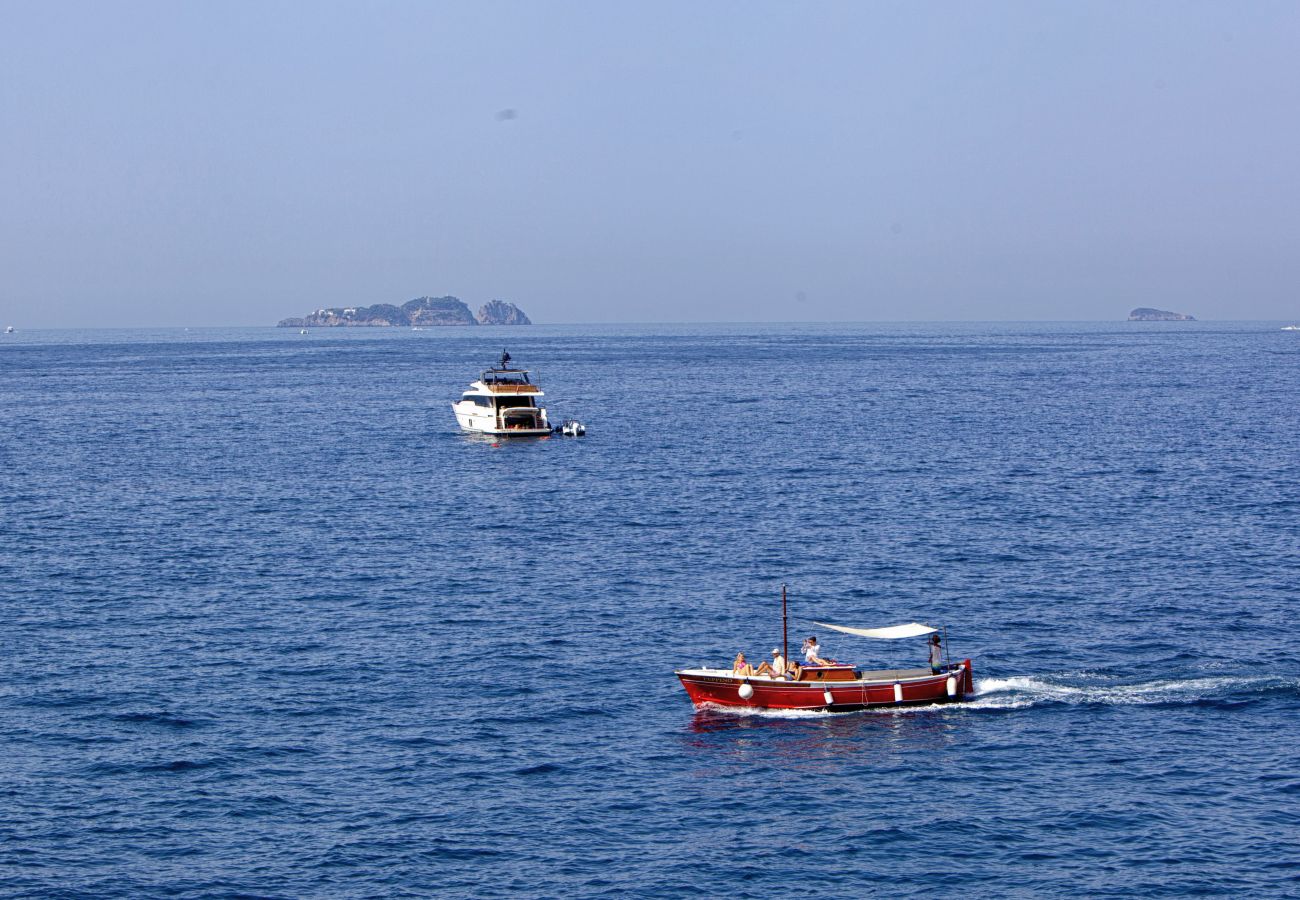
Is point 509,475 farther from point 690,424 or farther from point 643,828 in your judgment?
point 643,828

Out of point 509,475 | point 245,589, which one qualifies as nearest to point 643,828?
point 245,589

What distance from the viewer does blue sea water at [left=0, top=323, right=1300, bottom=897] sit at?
128 ft

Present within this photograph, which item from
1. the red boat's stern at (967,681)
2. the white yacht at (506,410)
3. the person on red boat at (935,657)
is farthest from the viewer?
the white yacht at (506,410)

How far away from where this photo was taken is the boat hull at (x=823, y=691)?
50750 mm

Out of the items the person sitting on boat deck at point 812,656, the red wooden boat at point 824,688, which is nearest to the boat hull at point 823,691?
the red wooden boat at point 824,688

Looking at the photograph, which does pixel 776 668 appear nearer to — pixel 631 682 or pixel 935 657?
pixel 631 682

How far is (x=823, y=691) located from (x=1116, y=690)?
1123cm

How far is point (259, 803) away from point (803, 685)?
19639 millimetres

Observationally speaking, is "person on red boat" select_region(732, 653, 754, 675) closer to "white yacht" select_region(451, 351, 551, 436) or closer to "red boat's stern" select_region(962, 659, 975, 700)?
"red boat's stern" select_region(962, 659, 975, 700)

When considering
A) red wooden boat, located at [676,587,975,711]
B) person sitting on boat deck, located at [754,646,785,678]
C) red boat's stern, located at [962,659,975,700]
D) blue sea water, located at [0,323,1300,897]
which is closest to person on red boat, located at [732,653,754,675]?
red wooden boat, located at [676,587,975,711]

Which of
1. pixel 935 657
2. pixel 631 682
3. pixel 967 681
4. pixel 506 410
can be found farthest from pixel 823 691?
pixel 506 410

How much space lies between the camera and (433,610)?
6494 centimetres

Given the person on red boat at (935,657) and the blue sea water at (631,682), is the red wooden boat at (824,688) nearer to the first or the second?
the person on red boat at (935,657)

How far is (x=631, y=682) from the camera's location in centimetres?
5397
